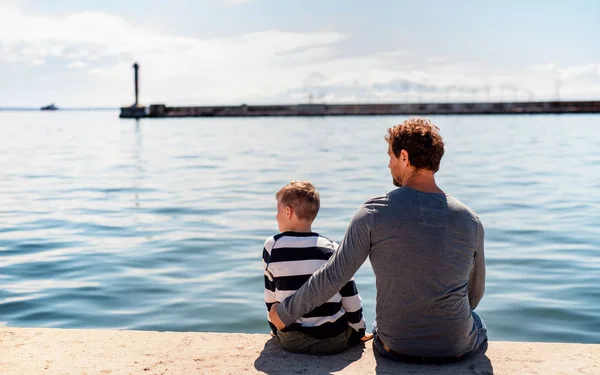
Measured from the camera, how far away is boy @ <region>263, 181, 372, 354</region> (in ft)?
11.7

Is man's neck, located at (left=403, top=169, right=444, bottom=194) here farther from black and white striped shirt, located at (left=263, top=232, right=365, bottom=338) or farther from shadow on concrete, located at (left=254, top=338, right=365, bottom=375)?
shadow on concrete, located at (left=254, top=338, right=365, bottom=375)

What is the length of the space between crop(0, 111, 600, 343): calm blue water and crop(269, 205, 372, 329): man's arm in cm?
257

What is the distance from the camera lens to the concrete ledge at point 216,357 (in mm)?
3438

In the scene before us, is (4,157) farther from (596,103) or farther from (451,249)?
(596,103)

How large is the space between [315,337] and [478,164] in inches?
773

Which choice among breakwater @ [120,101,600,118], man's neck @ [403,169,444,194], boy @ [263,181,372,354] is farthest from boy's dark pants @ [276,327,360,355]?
breakwater @ [120,101,600,118]

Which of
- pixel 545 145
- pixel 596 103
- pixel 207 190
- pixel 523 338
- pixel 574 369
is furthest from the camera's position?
pixel 596 103

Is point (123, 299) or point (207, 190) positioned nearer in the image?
point (123, 299)

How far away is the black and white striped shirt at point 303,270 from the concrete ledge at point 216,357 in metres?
0.16

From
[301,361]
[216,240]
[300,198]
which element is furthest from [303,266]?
[216,240]

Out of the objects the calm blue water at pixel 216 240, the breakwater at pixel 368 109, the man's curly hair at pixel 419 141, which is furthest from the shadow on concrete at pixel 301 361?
the breakwater at pixel 368 109

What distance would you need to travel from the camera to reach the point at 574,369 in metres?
3.44

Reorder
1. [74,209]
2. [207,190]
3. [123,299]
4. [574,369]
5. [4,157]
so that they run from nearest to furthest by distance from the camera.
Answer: [574,369] < [123,299] < [74,209] < [207,190] < [4,157]

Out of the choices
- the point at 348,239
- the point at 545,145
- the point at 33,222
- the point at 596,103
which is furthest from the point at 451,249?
the point at 596,103
